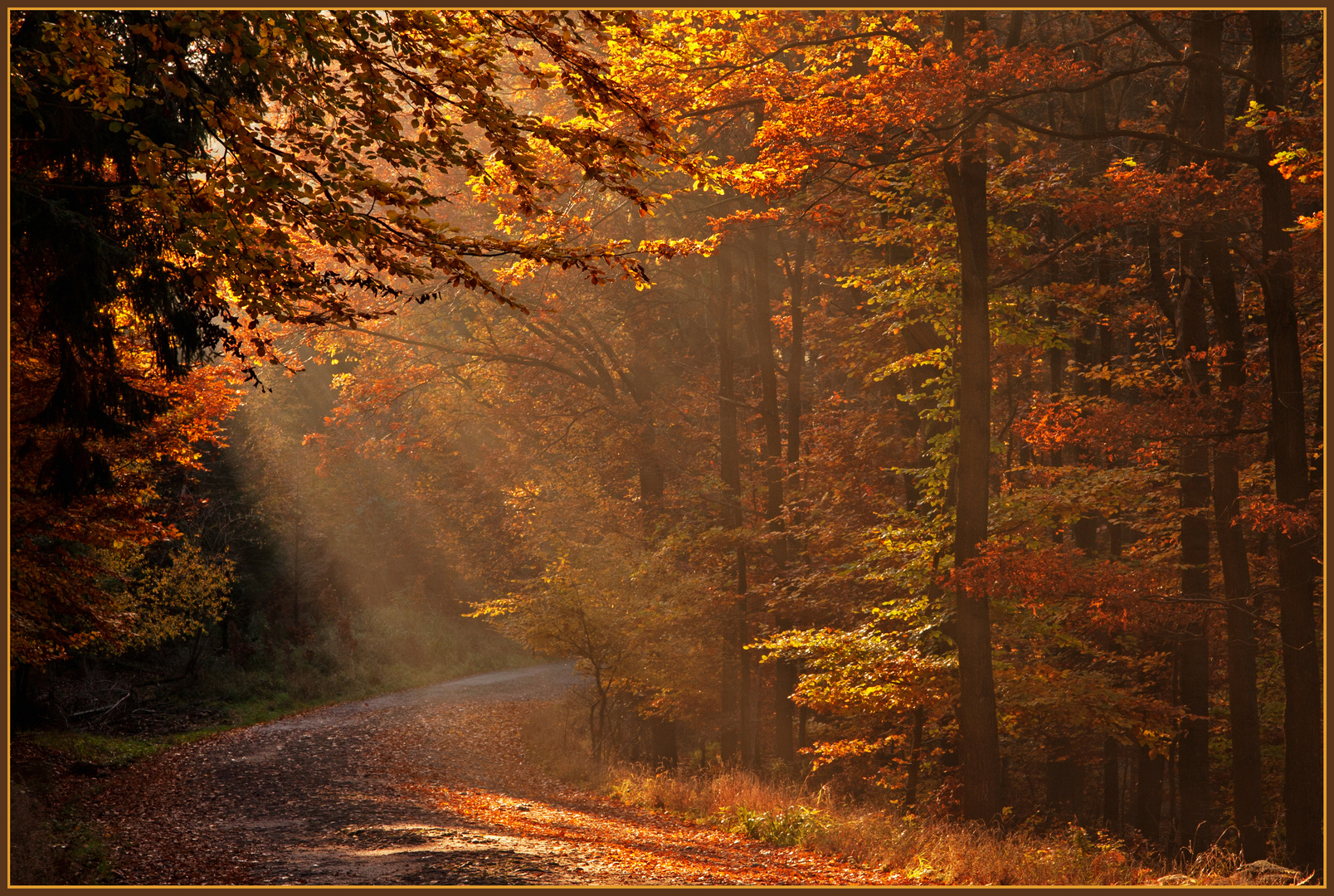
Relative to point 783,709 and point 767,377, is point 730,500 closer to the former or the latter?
point 767,377

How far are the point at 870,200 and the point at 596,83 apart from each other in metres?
8.98

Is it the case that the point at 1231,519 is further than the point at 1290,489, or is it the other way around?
the point at 1231,519

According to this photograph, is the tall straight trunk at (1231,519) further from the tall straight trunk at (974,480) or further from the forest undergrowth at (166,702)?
the forest undergrowth at (166,702)

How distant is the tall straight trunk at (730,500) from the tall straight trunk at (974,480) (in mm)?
7744

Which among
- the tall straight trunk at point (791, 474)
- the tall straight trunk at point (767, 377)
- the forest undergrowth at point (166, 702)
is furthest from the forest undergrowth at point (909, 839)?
the forest undergrowth at point (166, 702)

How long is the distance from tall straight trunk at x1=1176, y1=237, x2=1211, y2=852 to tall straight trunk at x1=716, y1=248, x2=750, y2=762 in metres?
7.69

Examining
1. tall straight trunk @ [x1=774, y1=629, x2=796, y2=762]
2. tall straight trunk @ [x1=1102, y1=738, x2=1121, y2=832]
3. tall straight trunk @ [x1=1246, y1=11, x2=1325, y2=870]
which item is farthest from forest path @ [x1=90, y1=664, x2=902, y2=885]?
tall straight trunk @ [x1=1102, y1=738, x2=1121, y2=832]

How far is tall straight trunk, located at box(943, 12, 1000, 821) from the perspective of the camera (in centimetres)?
1035

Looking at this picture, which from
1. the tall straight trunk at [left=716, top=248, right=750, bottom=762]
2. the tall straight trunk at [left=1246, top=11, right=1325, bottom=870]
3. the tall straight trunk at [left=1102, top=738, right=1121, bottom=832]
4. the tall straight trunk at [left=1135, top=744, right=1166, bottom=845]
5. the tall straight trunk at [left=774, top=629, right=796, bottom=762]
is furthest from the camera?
the tall straight trunk at [left=716, top=248, right=750, bottom=762]

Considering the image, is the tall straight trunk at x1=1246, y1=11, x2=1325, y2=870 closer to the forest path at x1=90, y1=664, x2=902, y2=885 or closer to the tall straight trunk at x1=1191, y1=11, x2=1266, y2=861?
the tall straight trunk at x1=1191, y1=11, x2=1266, y2=861

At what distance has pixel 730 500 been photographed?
18.8 m

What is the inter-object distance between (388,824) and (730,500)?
32.9 ft

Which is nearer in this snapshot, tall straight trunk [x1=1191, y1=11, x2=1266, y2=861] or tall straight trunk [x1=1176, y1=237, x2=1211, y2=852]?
tall straight trunk [x1=1191, y1=11, x2=1266, y2=861]

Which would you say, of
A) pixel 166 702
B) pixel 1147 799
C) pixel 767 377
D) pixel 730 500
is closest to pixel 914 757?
pixel 1147 799
